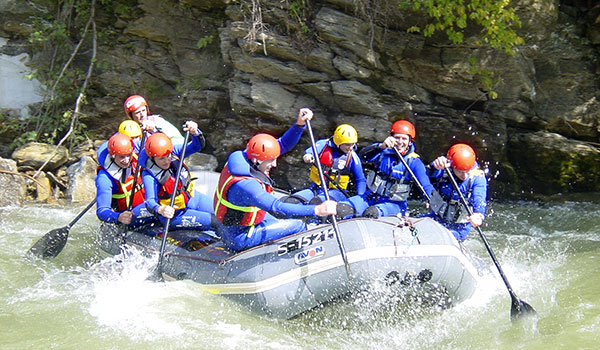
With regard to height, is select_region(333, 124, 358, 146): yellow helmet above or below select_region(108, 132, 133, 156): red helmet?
above

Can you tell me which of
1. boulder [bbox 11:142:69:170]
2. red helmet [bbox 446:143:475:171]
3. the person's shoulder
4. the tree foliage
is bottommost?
boulder [bbox 11:142:69:170]

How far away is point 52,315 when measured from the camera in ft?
17.4

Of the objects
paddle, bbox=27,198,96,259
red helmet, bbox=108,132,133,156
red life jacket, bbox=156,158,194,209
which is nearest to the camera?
red helmet, bbox=108,132,133,156

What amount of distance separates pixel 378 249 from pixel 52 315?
3.01 metres

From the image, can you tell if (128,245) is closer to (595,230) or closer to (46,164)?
(46,164)

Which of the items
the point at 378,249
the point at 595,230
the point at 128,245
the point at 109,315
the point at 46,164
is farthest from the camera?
the point at 46,164

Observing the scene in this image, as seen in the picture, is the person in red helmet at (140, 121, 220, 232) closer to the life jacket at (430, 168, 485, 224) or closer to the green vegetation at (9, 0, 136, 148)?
the life jacket at (430, 168, 485, 224)

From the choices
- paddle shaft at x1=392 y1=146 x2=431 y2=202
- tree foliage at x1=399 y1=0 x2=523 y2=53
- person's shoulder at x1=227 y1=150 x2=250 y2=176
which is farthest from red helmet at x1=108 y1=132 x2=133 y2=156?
tree foliage at x1=399 y1=0 x2=523 y2=53

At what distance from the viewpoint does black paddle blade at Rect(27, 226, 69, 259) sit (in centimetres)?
687

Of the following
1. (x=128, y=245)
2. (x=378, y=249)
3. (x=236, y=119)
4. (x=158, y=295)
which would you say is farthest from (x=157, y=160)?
(x=236, y=119)

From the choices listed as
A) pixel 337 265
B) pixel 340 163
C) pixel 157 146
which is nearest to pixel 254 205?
pixel 337 265

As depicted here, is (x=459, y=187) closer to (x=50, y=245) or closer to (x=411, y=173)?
(x=411, y=173)

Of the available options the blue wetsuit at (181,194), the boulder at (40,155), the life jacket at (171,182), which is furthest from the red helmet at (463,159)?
the boulder at (40,155)

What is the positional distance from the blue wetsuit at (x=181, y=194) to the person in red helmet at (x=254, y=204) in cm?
102
